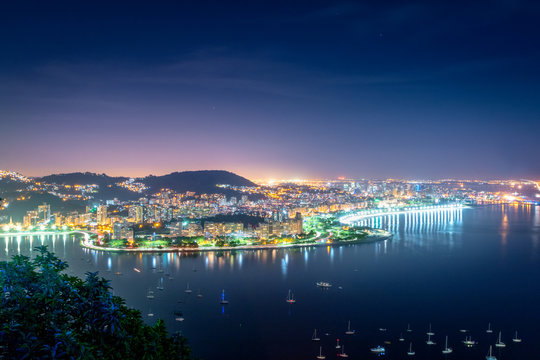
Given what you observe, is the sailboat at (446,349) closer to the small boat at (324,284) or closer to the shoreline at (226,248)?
the small boat at (324,284)

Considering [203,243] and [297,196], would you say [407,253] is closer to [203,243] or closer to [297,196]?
[203,243]

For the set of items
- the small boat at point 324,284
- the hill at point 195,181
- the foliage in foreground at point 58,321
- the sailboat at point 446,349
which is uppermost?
the hill at point 195,181

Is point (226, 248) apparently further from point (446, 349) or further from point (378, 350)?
point (446, 349)

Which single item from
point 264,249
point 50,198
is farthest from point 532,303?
point 50,198

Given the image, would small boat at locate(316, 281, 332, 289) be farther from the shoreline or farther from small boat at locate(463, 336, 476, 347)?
the shoreline

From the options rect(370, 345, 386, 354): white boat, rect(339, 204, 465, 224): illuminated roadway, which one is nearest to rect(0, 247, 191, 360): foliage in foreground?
rect(370, 345, 386, 354): white boat

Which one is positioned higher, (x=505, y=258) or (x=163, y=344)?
(x=163, y=344)

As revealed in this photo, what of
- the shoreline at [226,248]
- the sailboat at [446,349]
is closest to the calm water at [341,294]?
the sailboat at [446,349]
